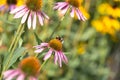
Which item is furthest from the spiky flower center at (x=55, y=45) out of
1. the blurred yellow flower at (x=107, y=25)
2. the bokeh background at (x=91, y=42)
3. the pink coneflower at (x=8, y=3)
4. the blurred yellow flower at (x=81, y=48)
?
the blurred yellow flower at (x=107, y=25)

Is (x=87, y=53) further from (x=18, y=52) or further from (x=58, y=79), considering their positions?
(x=18, y=52)

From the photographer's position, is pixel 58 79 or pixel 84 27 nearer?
pixel 58 79

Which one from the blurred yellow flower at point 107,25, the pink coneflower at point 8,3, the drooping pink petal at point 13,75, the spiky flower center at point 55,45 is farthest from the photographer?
the blurred yellow flower at point 107,25

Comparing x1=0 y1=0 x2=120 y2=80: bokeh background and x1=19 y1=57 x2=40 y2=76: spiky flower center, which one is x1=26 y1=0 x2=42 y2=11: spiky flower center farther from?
x1=0 y1=0 x2=120 y2=80: bokeh background

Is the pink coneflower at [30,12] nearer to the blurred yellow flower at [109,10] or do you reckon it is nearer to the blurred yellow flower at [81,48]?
the blurred yellow flower at [81,48]

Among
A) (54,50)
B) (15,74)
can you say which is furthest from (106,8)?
(15,74)

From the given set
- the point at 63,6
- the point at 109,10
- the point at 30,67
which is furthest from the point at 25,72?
the point at 109,10

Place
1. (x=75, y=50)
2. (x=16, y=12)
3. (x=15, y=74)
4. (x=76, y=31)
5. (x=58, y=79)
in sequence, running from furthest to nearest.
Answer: (x=76, y=31), (x=75, y=50), (x=58, y=79), (x=16, y=12), (x=15, y=74)
